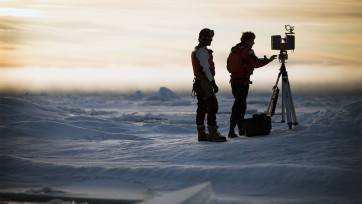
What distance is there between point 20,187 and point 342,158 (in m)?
4.01

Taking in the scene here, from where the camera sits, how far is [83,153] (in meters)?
8.77

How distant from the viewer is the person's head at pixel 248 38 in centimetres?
865

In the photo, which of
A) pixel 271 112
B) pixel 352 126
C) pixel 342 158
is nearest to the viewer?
pixel 342 158

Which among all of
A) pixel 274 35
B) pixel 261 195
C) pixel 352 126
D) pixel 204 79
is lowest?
pixel 261 195

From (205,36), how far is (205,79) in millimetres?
640

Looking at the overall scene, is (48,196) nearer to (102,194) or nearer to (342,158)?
(102,194)

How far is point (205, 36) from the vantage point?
26.6ft

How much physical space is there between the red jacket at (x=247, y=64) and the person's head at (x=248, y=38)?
0.11 m

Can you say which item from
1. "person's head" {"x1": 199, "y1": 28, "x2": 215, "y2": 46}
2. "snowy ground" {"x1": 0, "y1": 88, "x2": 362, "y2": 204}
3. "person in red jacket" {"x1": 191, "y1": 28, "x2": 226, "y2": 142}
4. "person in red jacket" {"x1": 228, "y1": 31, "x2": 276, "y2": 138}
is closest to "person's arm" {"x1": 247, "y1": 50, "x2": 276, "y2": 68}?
"person in red jacket" {"x1": 228, "y1": 31, "x2": 276, "y2": 138}

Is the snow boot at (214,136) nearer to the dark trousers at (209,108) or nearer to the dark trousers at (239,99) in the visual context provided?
the dark trousers at (209,108)

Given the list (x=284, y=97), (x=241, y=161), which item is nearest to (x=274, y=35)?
(x=284, y=97)

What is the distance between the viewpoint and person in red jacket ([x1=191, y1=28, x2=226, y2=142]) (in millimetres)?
8086

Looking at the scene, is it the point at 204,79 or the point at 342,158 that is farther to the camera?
the point at 204,79

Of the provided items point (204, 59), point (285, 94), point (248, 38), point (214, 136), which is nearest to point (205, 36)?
point (204, 59)
